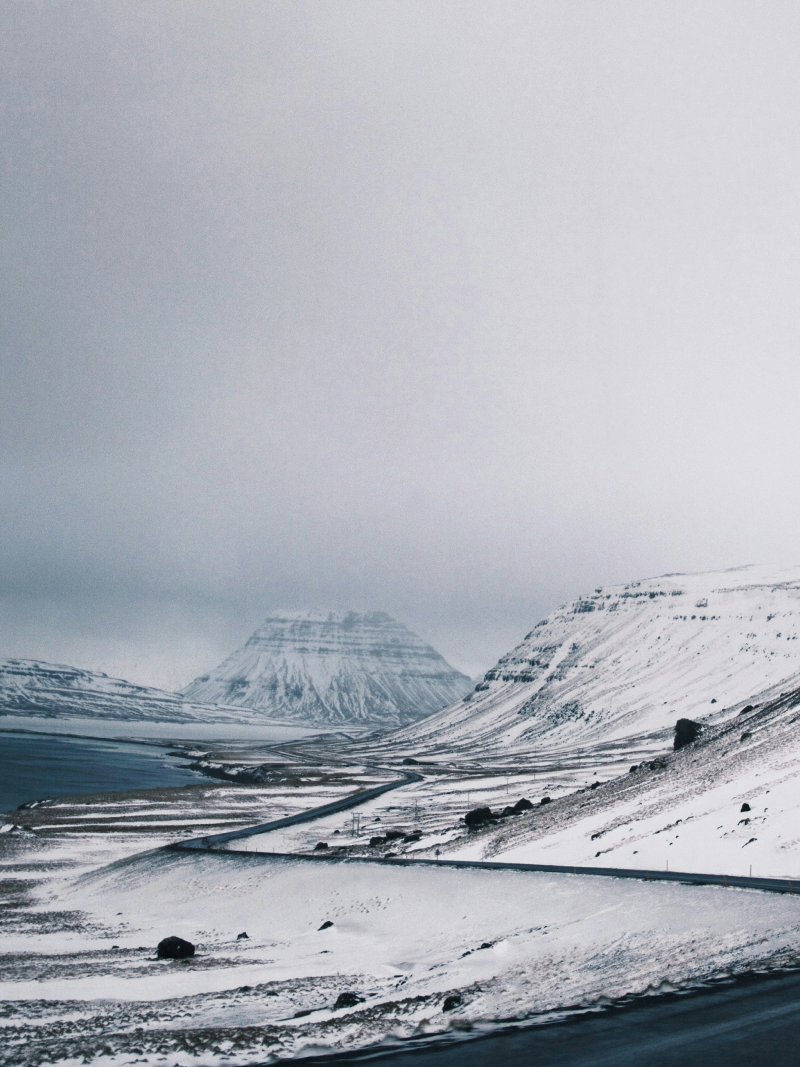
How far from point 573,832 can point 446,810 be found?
164 feet

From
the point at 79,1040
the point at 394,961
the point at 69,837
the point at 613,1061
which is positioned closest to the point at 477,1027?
the point at 613,1061

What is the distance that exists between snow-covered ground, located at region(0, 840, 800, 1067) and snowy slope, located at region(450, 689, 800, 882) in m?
9.63

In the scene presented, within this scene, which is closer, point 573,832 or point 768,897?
point 768,897

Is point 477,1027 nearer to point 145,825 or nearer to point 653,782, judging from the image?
point 653,782

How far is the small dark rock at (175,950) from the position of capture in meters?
39.0

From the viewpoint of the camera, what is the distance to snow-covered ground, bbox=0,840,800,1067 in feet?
78.2

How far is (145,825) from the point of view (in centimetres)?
10744

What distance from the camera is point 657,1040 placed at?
20516 millimetres

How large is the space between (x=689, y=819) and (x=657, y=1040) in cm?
3642

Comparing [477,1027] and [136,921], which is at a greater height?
[477,1027]

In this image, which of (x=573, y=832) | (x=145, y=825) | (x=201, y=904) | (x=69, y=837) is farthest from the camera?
(x=145, y=825)

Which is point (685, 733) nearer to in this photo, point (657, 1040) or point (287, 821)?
point (287, 821)

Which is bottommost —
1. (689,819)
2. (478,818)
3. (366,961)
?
(478,818)

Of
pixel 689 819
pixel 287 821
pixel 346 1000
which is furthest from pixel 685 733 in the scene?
pixel 346 1000
